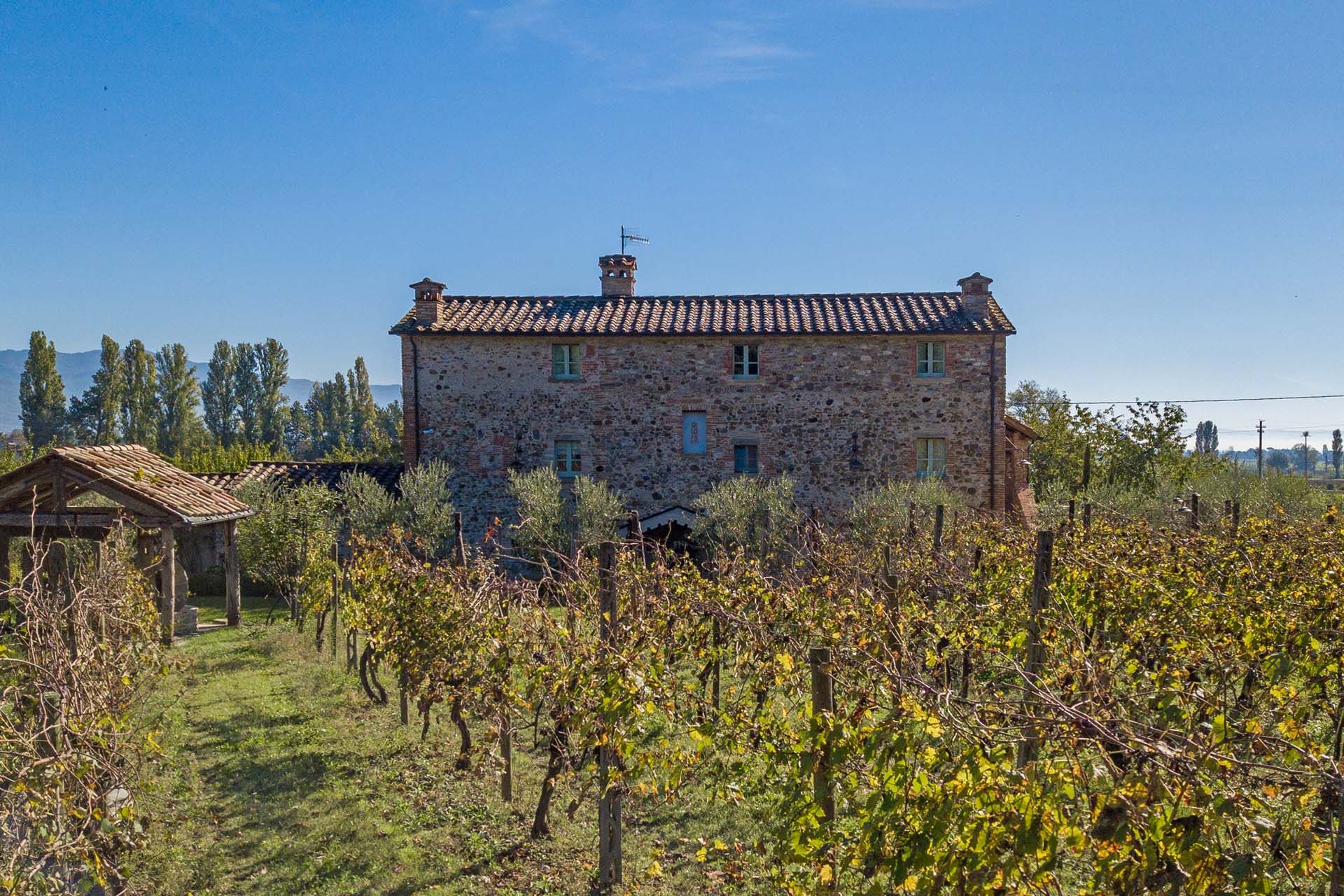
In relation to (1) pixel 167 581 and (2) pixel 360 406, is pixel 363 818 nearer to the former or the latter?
(1) pixel 167 581

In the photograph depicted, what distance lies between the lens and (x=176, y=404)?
52.5 m

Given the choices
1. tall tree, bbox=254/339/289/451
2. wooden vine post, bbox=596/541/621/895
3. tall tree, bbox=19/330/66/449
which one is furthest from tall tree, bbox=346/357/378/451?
wooden vine post, bbox=596/541/621/895

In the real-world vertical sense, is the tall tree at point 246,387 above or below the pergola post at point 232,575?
above

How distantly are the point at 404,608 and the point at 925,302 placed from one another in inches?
616

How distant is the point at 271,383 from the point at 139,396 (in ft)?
42.5

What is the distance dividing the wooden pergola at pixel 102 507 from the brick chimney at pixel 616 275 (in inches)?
422

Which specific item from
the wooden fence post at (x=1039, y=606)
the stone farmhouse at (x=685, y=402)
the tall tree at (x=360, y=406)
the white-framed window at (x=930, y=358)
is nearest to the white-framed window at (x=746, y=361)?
the stone farmhouse at (x=685, y=402)

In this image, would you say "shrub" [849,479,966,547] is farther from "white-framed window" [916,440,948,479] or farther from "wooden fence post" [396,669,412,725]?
"wooden fence post" [396,669,412,725]

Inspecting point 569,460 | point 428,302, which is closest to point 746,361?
point 569,460

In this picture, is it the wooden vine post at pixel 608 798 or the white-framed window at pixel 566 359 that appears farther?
the white-framed window at pixel 566 359

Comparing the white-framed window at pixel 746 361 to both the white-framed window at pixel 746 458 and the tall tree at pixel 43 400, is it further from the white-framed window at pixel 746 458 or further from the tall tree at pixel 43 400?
the tall tree at pixel 43 400

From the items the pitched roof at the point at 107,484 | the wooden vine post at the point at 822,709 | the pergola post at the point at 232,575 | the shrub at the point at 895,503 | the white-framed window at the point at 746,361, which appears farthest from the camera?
the white-framed window at the point at 746,361

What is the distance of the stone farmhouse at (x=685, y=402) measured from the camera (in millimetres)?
19281

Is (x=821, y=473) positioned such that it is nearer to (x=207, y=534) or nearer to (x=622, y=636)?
(x=207, y=534)
